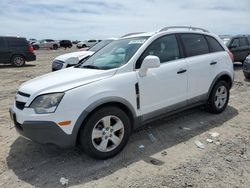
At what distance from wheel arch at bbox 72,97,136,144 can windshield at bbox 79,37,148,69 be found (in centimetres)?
61

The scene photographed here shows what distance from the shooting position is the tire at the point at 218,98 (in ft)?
18.7

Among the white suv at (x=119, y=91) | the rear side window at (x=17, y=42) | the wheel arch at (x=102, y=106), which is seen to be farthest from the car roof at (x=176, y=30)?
the rear side window at (x=17, y=42)

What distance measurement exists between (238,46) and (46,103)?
1258 cm

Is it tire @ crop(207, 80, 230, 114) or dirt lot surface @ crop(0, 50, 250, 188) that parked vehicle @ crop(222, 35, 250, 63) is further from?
dirt lot surface @ crop(0, 50, 250, 188)

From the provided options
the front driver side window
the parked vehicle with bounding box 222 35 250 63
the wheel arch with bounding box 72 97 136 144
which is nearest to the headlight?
the wheel arch with bounding box 72 97 136 144

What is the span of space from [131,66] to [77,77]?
2.74 ft

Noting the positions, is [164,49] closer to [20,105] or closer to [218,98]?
[218,98]

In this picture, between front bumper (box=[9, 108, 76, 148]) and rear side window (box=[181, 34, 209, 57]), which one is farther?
rear side window (box=[181, 34, 209, 57])

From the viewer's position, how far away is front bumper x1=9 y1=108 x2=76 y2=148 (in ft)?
11.7

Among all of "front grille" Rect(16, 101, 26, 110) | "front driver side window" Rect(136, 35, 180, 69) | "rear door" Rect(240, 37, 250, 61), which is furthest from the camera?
"rear door" Rect(240, 37, 250, 61)

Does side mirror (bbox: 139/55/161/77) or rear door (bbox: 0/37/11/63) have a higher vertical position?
side mirror (bbox: 139/55/161/77)

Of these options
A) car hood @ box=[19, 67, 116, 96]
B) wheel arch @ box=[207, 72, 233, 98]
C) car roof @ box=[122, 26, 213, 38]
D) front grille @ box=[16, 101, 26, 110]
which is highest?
car roof @ box=[122, 26, 213, 38]

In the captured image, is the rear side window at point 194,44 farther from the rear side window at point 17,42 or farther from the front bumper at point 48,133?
the rear side window at point 17,42

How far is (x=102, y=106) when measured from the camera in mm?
3854
